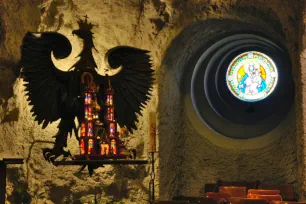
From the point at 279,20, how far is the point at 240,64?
211cm

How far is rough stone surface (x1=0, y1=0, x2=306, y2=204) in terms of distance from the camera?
7785 millimetres

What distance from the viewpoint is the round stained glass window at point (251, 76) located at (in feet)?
31.7

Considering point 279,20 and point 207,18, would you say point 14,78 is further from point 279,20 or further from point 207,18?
point 279,20

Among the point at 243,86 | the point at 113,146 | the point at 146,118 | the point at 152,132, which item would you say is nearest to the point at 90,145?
the point at 113,146

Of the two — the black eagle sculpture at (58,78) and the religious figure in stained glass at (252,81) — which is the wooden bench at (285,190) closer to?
the religious figure in stained glass at (252,81)

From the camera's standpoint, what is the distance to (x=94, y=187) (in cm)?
819

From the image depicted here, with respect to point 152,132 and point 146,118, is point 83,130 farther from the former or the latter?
point 146,118

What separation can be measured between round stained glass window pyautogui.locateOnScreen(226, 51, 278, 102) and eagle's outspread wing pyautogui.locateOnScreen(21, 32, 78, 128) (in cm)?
407

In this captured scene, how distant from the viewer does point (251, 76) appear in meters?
9.91

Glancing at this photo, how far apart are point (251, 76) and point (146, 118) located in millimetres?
2511

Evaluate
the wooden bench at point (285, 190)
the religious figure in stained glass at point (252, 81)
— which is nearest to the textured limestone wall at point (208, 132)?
the wooden bench at point (285, 190)

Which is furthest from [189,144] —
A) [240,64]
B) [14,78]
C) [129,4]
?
[14,78]

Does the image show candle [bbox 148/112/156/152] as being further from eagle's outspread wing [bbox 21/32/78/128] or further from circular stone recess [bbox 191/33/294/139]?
circular stone recess [bbox 191/33/294/139]

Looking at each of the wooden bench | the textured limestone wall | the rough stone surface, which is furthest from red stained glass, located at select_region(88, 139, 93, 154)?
the wooden bench
